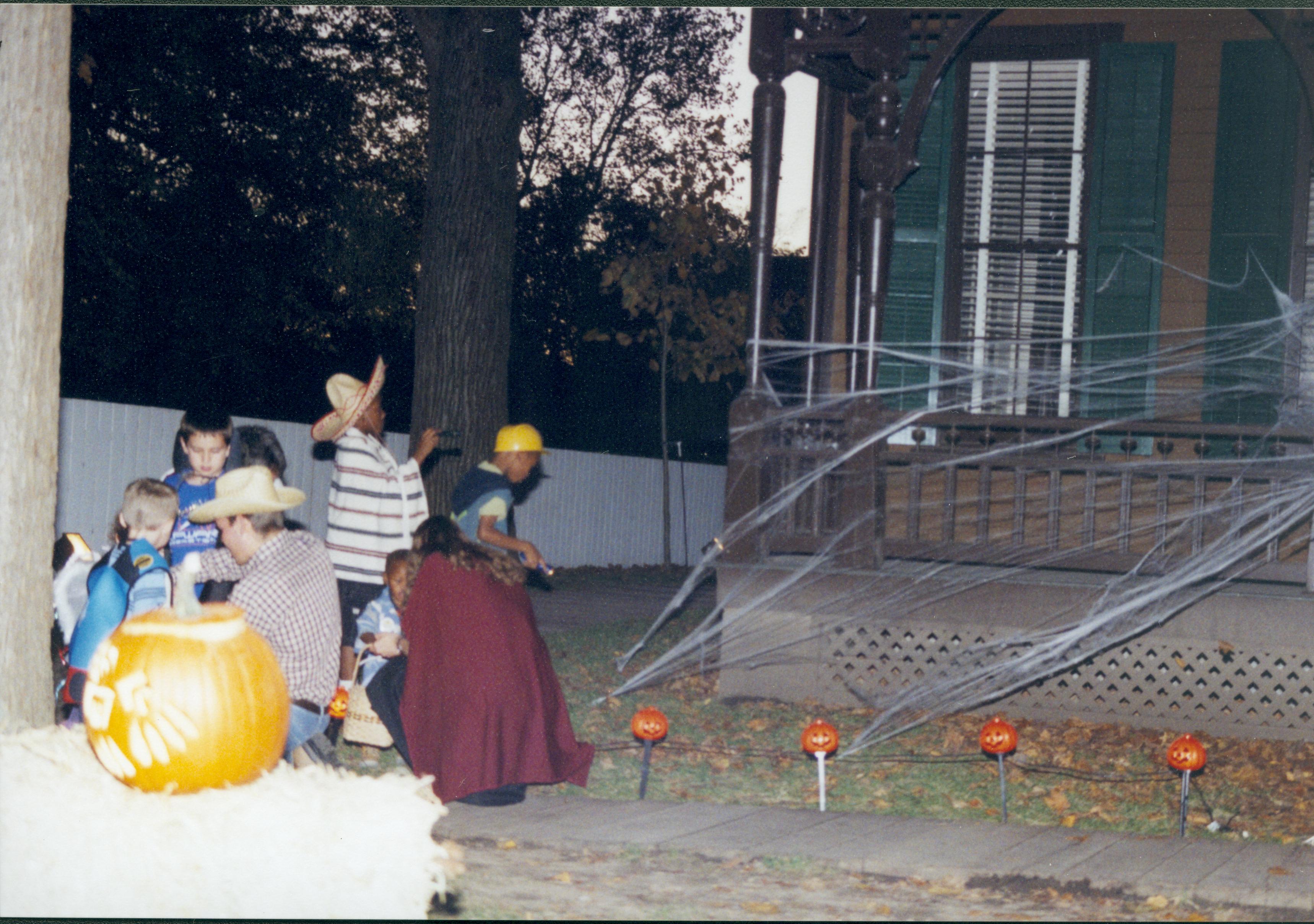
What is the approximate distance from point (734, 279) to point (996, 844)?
28142 millimetres

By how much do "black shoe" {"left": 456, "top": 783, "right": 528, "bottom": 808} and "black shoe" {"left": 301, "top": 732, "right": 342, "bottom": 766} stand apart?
67cm

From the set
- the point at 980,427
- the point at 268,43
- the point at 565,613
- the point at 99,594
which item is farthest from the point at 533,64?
the point at 99,594

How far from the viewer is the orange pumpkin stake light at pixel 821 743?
18.8ft

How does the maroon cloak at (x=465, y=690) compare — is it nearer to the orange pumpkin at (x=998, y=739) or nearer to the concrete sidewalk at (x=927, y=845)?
the concrete sidewalk at (x=927, y=845)

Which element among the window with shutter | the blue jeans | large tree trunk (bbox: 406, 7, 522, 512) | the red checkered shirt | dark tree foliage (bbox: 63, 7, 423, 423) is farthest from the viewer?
dark tree foliage (bbox: 63, 7, 423, 423)

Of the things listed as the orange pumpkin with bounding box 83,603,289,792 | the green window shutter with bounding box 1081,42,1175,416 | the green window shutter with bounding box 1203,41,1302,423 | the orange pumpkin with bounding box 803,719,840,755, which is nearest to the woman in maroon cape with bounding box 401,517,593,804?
the orange pumpkin with bounding box 803,719,840,755

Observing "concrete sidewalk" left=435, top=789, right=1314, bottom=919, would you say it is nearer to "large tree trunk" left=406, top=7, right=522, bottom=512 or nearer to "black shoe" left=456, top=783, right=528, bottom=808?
"black shoe" left=456, top=783, right=528, bottom=808

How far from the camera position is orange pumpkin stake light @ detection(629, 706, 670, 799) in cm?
590

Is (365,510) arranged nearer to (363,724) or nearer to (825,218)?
(363,724)

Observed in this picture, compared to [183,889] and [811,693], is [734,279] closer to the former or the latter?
[811,693]

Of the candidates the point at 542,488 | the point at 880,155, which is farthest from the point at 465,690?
the point at 542,488

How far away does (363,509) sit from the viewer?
631 cm

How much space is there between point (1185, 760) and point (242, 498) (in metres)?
4.02

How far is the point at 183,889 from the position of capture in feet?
12.3
